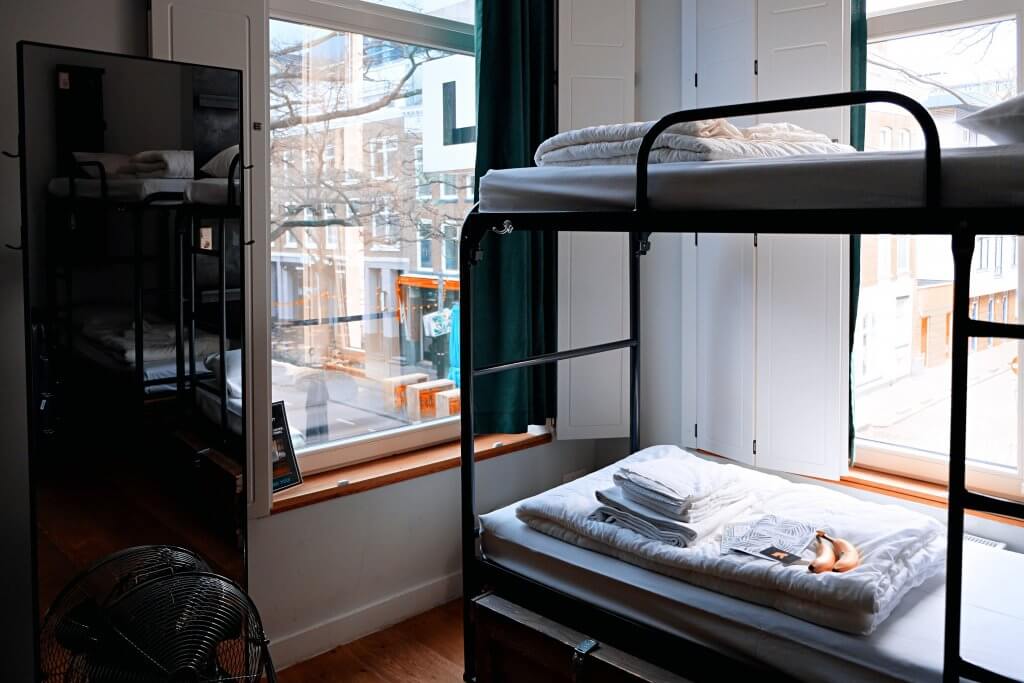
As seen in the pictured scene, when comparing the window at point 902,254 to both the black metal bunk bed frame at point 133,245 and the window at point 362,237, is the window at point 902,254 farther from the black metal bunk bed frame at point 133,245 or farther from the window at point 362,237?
the black metal bunk bed frame at point 133,245

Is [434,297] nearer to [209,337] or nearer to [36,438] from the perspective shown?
[209,337]

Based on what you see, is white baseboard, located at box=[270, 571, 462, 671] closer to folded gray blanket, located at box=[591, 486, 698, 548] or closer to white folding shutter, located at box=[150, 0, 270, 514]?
white folding shutter, located at box=[150, 0, 270, 514]

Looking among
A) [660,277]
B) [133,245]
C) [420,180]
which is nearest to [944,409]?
[660,277]

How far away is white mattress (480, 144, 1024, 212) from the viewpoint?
147cm

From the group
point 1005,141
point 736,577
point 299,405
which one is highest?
point 1005,141

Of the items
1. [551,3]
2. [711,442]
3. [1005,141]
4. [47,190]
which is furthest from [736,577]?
[551,3]

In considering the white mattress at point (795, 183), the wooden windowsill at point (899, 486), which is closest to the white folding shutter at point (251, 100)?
the white mattress at point (795, 183)

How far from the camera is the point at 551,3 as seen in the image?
327 centimetres

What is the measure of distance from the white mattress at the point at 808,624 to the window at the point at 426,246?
3.98 ft

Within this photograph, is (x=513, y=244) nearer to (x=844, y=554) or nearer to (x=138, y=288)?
(x=138, y=288)

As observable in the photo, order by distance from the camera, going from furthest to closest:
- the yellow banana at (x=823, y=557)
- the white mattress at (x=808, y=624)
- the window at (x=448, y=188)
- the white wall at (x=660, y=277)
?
the white wall at (x=660, y=277), the window at (x=448, y=188), the yellow banana at (x=823, y=557), the white mattress at (x=808, y=624)

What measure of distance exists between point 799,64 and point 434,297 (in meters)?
1.48

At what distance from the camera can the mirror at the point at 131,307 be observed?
2002mm

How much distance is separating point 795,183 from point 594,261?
1.67m
